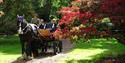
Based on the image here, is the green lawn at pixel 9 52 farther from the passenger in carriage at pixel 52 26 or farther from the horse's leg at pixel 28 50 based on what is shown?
the passenger in carriage at pixel 52 26

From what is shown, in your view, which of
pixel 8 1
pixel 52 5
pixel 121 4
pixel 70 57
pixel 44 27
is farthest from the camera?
pixel 52 5

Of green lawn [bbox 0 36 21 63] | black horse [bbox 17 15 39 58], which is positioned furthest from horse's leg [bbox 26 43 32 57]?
green lawn [bbox 0 36 21 63]

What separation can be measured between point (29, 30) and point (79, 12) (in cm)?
399

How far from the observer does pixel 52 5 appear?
3959 centimetres

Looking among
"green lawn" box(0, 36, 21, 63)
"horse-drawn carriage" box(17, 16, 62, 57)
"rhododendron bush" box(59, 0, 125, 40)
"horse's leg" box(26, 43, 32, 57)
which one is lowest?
"green lawn" box(0, 36, 21, 63)

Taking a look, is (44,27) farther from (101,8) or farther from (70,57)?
(101,8)

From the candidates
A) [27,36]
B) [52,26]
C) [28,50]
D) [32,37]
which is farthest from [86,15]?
[52,26]

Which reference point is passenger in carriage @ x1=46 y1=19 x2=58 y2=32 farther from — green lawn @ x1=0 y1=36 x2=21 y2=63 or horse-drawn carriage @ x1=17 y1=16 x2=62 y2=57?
green lawn @ x1=0 y1=36 x2=21 y2=63

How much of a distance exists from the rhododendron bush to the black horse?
3.08m

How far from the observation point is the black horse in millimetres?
17984

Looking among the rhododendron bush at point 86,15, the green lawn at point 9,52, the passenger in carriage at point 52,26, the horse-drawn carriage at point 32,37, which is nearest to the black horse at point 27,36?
the horse-drawn carriage at point 32,37

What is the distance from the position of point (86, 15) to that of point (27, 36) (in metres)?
4.68

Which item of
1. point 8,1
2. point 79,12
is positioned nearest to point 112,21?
point 79,12

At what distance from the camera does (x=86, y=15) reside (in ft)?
48.2
